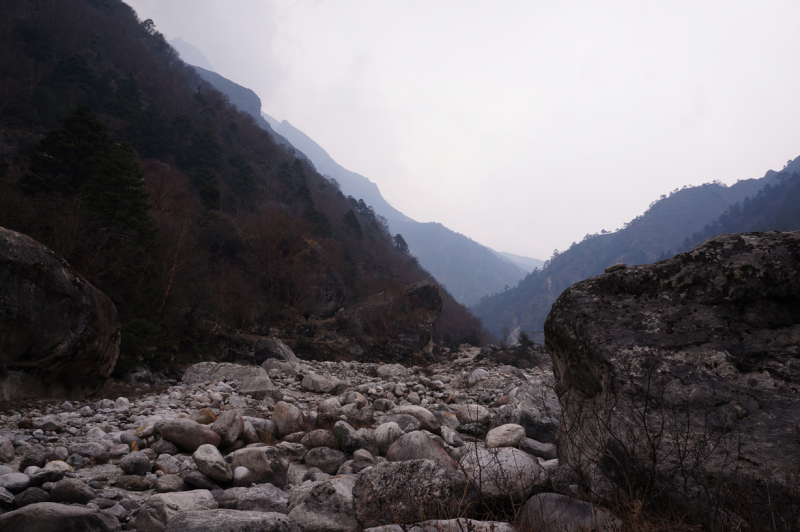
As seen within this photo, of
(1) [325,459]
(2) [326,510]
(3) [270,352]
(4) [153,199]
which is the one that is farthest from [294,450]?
(4) [153,199]

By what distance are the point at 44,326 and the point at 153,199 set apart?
16.2 metres

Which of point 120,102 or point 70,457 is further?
point 120,102

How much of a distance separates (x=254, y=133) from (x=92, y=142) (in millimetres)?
45706

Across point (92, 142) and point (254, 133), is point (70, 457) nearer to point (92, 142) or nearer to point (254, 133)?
point (92, 142)

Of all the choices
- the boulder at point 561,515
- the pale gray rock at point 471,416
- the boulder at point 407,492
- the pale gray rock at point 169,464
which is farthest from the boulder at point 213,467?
the pale gray rock at point 471,416

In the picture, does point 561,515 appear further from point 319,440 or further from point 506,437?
point 319,440

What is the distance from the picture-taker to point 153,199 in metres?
19.7

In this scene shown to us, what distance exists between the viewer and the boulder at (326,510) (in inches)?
121

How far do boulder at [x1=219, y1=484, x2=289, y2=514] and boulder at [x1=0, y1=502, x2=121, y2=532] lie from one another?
0.93 meters

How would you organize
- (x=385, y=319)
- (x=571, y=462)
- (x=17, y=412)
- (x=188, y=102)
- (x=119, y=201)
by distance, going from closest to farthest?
(x=571, y=462) → (x=17, y=412) → (x=119, y=201) → (x=385, y=319) → (x=188, y=102)

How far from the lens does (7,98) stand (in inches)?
997

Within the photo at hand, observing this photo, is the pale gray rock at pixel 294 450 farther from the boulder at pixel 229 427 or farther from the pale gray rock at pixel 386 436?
the pale gray rock at pixel 386 436

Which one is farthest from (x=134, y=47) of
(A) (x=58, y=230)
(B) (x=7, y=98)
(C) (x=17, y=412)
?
(C) (x=17, y=412)

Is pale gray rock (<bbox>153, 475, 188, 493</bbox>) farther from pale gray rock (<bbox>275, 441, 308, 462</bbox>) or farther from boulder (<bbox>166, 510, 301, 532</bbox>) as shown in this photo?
boulder (<bbox>166, 510, 301, 532</bbox>)
